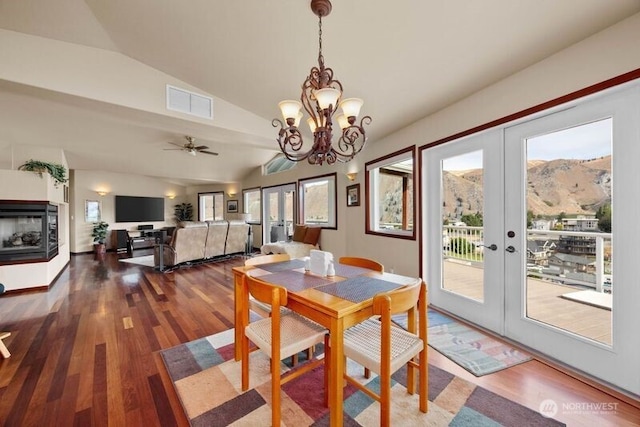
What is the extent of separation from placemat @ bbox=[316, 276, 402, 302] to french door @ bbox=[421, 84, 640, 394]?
4.63 feet

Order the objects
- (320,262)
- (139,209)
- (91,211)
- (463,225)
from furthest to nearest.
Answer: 1. (139,209)
2. (91,211)
3. (463,225)
4. (320,262)

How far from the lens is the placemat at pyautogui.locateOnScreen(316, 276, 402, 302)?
1.49m

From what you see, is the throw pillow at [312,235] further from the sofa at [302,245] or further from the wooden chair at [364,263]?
the wooden chair at [364,263]

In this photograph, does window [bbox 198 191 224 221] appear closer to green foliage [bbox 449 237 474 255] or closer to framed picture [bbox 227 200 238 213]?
framed picture [bbox 227 200 238 213]

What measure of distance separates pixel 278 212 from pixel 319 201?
72.8 inches

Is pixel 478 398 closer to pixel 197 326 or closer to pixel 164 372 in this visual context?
pixel 164 372

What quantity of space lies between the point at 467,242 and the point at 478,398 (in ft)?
5.12

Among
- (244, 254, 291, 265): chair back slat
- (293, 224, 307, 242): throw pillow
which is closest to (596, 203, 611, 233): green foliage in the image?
(244, 254, 291, 265): chair back slat

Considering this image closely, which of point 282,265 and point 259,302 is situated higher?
point 282,265

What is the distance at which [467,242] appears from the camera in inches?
111

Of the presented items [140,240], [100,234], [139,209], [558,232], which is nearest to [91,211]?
[100,234]

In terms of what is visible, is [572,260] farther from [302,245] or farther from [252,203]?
[252,203]

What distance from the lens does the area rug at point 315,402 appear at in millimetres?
1506

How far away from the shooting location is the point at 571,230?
199cm
